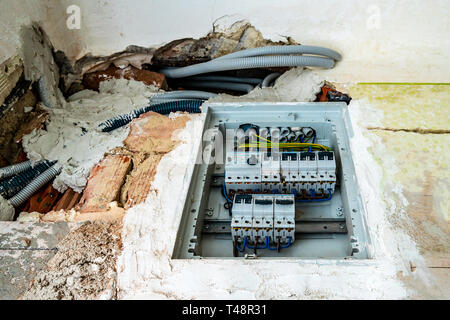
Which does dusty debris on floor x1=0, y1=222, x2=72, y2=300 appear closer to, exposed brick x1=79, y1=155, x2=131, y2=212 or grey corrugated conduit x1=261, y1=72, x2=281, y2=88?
exposed brick x1=79, y1=155, x2=131, y2=212

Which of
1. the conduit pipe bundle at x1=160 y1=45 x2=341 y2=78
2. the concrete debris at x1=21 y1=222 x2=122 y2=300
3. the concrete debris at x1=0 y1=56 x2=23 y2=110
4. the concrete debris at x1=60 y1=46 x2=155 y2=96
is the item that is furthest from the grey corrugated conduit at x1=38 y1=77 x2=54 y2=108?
the concrete debris at x1=21 y1=222 x2=122 y2=300

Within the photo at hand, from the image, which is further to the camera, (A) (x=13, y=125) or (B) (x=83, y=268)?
(A) (x=13, y=125)

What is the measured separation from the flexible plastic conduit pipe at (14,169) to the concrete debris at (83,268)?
0.73 m

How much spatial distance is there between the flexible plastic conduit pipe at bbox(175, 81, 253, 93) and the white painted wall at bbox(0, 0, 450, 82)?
461 mm

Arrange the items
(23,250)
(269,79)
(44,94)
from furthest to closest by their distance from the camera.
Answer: (269,79)
(44,94)
(23,250)

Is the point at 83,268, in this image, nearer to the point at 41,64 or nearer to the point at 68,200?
the point at 68,200

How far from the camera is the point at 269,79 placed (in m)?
3.14

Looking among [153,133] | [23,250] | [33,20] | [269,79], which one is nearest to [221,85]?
[269,79]

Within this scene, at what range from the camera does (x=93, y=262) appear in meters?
1.72

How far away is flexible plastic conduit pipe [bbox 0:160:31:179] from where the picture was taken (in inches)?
90.7

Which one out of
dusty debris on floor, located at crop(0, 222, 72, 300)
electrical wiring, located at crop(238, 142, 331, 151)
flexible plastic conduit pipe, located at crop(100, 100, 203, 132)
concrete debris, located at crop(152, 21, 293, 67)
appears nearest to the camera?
dusty debris on floor, located at crop(0, 222, 72, 300)

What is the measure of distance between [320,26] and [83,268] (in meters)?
2.27

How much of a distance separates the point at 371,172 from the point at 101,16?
7.43 ft

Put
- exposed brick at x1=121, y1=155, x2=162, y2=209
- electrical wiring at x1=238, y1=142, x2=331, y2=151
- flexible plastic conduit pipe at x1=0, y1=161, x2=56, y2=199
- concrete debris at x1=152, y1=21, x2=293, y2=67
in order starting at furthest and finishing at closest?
concrete debris at x1=152, y1=21, x2=293, y2=67 < electrical wiring at x1=238, y1=142, x2=331, y2=151 < flexible plastic conduit pipe at x1=0, y1=161, x2=56, y2=199 < exposed brick at x1=121, y1=155, x2=162, y2=209
